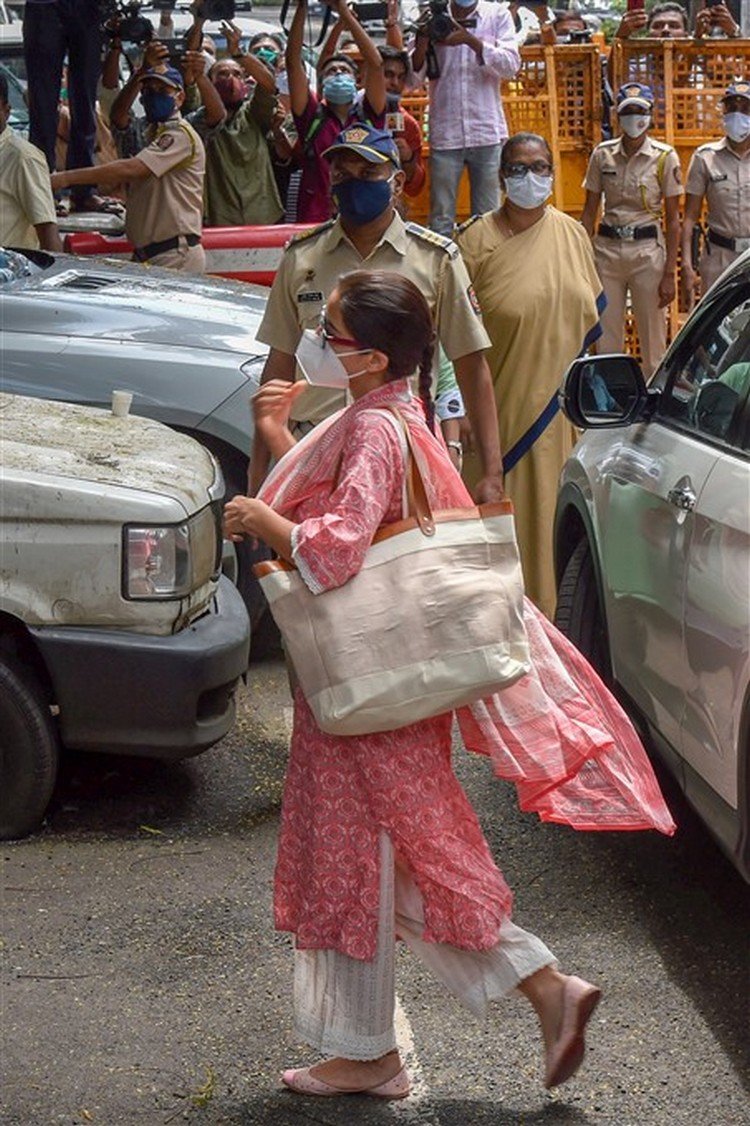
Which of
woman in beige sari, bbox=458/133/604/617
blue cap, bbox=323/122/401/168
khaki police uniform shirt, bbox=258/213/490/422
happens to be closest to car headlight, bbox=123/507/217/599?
khaki police uniform shirt, bbox=258/213/490/422

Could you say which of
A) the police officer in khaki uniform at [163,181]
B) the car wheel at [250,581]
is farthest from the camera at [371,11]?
the car wheel at [250,581]

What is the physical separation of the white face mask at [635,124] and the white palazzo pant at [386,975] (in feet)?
28.5

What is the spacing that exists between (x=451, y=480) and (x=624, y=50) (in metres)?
10.3

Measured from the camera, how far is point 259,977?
450cm

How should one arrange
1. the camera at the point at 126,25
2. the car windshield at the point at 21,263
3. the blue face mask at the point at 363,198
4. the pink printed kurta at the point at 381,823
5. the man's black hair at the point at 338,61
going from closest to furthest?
the pink printed kurta at the point at 381,823
the blue face mask at the point at 363,198
the car windshield at the point at 21,263
the man's black hair at the point at 338,61
the camera at the point at 126,25

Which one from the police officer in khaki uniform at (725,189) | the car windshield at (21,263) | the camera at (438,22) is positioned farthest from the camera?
the camera at (438,22)

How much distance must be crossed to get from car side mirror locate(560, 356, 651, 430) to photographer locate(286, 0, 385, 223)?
6.16 metres

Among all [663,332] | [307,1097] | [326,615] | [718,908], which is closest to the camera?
[326,615]

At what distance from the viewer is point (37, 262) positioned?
27.1 ft

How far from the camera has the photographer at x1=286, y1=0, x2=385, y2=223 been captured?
11148 millimetres

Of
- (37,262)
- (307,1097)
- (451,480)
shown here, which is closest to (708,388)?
(451,480)

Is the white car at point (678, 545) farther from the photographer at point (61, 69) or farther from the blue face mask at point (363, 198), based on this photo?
the photographer at point (61, 69)

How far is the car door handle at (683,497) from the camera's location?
455cm

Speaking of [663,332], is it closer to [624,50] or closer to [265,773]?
[624,50]
